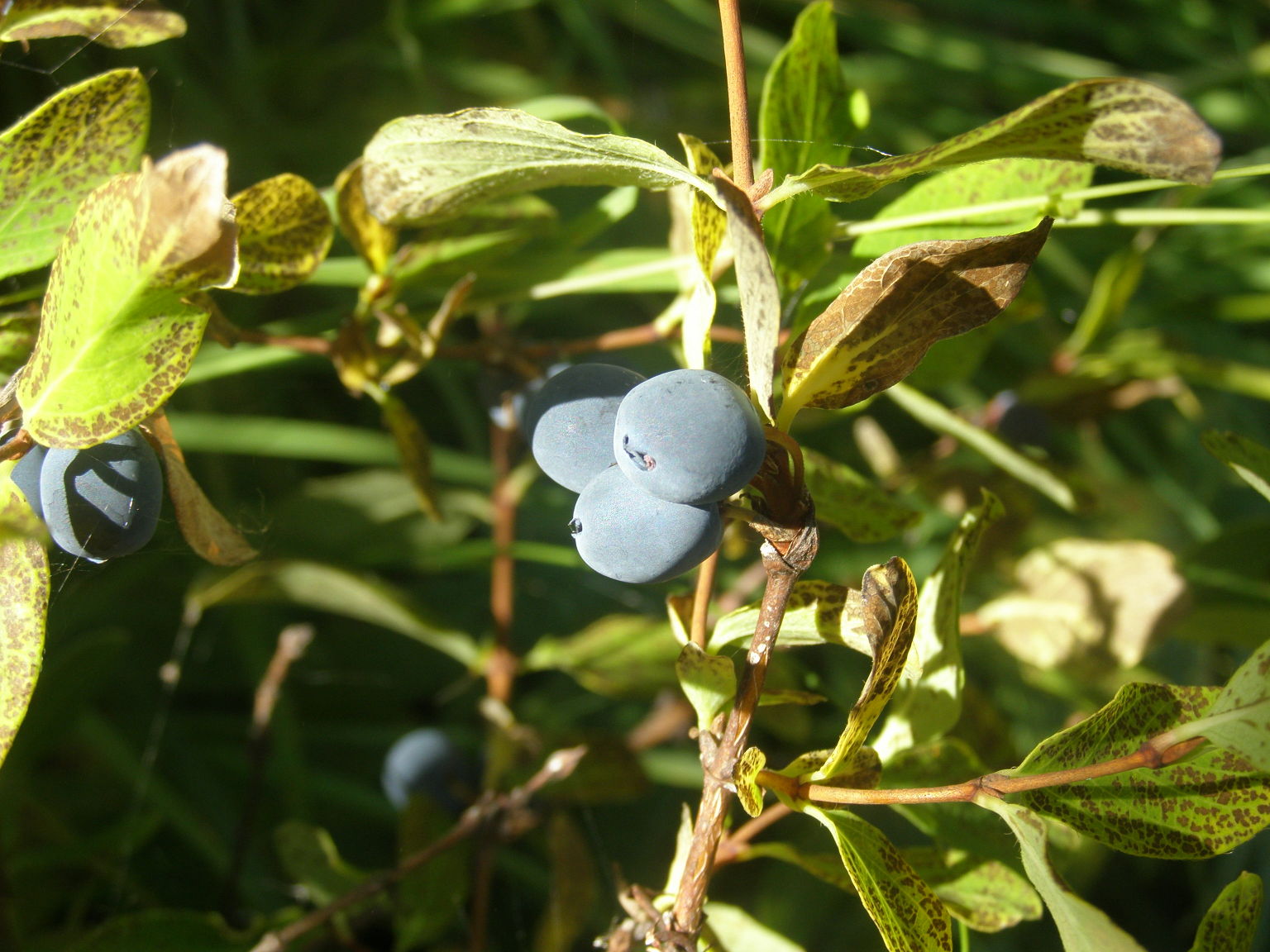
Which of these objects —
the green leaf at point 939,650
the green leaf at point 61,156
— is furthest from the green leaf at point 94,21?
the green leaf at point 939,650

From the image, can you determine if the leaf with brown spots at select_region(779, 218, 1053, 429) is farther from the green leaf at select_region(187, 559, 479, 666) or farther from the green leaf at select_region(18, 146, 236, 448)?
the green leaf at select_region(187, 559, 479, 666)

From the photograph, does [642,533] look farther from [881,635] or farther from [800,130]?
[800,130]

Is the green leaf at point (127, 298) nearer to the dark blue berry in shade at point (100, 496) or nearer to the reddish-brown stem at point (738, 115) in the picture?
the dark blue berry in shade at point (100, 496)

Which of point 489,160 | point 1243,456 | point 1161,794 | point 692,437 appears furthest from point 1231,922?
point 489,160

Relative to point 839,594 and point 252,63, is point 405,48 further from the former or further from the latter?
point 839,594

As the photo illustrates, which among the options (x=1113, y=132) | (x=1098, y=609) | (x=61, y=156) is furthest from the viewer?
(x=1098, y=609)

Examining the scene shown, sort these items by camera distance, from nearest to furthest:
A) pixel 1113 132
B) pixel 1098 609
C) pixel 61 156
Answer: pixel 1113 132, pixel 61 156, pixel 1098 609

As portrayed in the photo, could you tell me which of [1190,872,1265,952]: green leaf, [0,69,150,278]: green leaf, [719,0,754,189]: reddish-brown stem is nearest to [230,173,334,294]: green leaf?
[0,69,150,278]: green leaf
